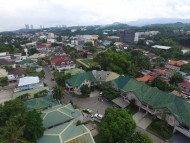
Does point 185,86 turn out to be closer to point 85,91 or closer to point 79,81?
point 85,91

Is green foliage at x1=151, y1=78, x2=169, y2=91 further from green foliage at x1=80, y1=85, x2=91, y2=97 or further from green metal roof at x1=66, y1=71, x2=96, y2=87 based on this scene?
green foliage at x1=80, y1=85, x2=91, y2=97

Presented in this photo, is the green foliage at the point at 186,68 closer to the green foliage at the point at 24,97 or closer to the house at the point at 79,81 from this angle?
the house at the point at 79,81

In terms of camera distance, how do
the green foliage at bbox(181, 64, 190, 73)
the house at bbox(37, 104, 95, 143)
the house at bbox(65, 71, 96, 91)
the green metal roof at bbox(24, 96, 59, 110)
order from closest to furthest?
1. the house at bbox(37, 104, 95, 143)
2. the green metal roof at bbox(24, 96, 59, 110)
3. the house at bbox(65, 71, 96, 91)
4. the green foliage at bbox(181, 64, 190, 73)

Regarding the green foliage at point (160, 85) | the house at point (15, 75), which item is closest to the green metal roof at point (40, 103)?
the house at point (15, 75)

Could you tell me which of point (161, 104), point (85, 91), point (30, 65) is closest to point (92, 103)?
point (85, 91)

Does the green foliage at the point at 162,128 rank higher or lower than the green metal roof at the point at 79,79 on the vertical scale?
lower

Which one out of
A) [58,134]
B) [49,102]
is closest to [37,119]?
[58,134]

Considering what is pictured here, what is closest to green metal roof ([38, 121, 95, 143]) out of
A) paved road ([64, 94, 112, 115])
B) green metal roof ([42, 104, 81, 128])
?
green metal roof ([42, 104, 81, 128])
